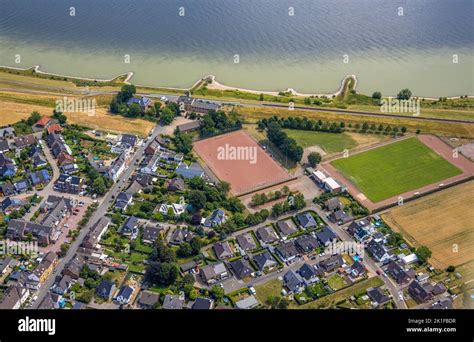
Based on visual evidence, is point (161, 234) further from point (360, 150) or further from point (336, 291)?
point (360, 150)

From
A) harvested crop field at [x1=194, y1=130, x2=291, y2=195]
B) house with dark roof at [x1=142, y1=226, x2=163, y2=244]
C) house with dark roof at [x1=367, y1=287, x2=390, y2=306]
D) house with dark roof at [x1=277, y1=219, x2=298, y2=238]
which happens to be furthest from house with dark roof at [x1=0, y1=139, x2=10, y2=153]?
house with dark roof at [x1=367, y1=287, x2=390, y2=306]

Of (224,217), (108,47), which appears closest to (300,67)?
(108,47)

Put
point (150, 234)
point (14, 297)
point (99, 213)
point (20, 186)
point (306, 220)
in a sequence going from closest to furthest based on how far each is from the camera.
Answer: point (14, 297) → point (150, 234) → point (306, 220) → point (99, 213) → point (20, 186)

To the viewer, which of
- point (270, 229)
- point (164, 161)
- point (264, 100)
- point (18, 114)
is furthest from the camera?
point (264, 100)

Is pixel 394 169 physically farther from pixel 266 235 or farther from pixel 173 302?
pixel 173 302

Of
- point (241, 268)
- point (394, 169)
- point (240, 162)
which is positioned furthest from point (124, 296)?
point (394, 169)

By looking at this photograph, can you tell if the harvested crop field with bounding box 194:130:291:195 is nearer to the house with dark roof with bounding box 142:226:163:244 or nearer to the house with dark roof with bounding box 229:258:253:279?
the house with dark roof with bounding box 142:226:163:244

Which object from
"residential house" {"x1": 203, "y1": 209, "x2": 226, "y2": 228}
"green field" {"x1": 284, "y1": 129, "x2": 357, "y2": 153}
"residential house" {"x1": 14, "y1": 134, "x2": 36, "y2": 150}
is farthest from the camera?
"green field" {"x1": 284, "y1": 129, "x2": 357, "y2": 153}
